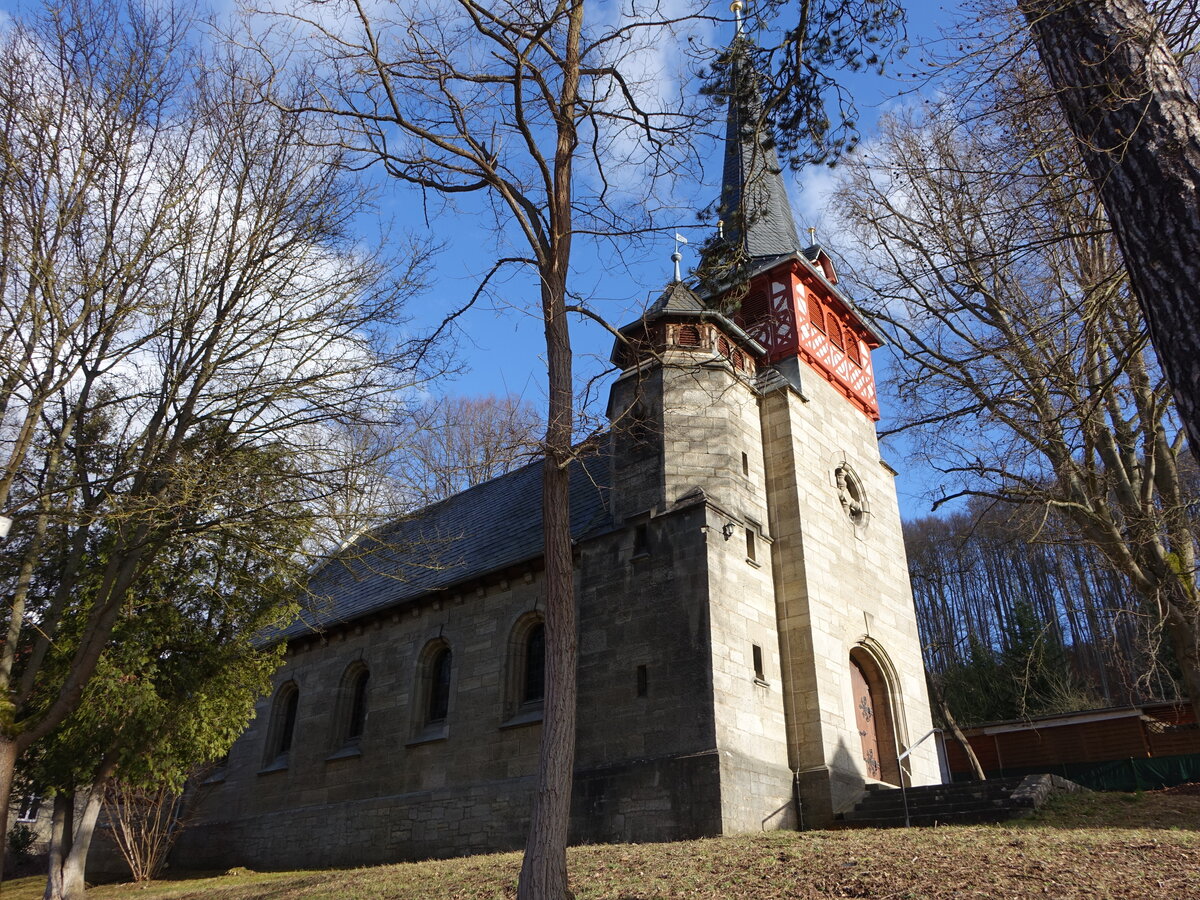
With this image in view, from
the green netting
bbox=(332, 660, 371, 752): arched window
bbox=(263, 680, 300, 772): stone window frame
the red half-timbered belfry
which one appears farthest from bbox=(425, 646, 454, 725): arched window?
the green netting

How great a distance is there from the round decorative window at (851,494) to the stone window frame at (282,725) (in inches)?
509

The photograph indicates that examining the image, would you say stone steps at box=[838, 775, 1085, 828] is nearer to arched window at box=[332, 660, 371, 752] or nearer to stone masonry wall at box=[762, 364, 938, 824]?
stone masonry wall at box=[762, 364, 938, 824]

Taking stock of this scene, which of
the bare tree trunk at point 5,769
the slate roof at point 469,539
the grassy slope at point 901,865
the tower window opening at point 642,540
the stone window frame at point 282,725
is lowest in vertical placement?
the grassy slope at point 901,865

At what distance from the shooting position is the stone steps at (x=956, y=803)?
1138 centimetres

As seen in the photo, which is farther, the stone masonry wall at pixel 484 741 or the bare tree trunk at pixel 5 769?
the stone masonry wall at pixel 484 741

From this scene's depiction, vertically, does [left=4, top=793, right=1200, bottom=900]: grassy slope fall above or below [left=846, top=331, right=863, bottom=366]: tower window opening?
below

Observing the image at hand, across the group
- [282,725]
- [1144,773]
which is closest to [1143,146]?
[1144,773]

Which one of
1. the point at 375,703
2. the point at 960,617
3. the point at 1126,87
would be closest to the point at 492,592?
the point at 375,703

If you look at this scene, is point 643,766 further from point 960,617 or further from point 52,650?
point 960,617

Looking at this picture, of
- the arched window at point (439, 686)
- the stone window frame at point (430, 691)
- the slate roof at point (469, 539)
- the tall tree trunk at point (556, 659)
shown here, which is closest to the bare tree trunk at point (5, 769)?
the tall tree trunk at point (556, 659)

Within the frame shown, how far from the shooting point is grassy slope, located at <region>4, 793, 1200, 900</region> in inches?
307

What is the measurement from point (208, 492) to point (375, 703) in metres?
10.0

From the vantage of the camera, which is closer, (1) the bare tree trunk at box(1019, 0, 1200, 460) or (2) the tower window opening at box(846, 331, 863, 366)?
(1) the bare tree trunk at box(1019, 0, 1200, 460)

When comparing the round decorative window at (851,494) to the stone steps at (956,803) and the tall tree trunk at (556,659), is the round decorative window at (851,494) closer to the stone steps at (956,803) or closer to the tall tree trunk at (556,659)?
the stone steps at (956,803)
